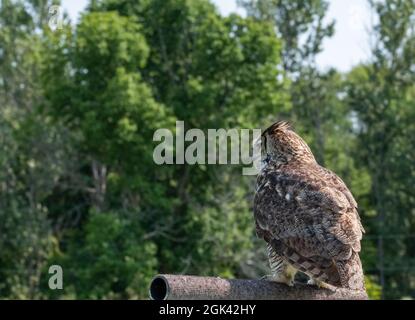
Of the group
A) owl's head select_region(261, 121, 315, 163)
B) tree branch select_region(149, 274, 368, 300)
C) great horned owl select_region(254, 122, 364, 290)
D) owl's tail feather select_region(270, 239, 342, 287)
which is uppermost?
owl's head select_region(261, 121, 315, 163)

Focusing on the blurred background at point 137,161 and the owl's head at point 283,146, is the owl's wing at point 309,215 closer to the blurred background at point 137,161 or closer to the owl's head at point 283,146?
the owl's head at point 283,146

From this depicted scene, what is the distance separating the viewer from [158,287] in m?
5.87

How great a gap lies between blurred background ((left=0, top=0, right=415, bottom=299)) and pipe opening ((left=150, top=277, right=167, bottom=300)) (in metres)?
31.0

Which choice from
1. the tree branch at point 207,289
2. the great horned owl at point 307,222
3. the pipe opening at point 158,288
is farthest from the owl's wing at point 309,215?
the pipe opening at point 158,288

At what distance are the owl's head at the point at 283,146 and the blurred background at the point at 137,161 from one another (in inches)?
1116

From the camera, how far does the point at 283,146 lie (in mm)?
8398

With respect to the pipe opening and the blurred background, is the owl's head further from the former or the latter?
the blurred background

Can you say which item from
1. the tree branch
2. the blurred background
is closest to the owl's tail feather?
the tree branch

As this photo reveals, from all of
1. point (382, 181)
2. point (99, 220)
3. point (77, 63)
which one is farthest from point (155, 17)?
point (382, 181)

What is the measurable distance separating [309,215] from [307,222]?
5 cm

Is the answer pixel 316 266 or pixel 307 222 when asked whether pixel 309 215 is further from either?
pixel 316 266

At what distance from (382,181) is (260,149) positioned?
44804 mm

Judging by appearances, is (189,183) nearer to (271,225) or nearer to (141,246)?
(141,246)

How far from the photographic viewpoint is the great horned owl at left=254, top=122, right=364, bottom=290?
7.43 meters
